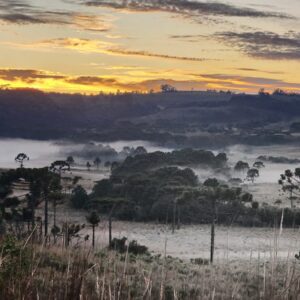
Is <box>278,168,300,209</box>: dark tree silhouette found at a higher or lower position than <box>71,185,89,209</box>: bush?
higher

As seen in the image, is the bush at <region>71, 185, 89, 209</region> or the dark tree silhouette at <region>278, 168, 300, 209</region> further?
the bush at <region>71, 185, 89, 209</region>

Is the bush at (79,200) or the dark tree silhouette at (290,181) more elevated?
the dark tree silhouette at (290,181)

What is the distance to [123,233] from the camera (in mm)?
54188

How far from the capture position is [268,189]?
96000 mm

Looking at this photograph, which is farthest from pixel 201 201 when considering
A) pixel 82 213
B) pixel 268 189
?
pixel 268 189

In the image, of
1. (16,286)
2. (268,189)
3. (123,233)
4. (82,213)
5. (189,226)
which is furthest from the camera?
(268,189)

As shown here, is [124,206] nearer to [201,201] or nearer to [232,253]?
[201,201]

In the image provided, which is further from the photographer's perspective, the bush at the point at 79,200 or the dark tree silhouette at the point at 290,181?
the bush at the point at 79,200

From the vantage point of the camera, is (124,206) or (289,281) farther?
(124,206)

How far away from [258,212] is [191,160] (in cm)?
4740

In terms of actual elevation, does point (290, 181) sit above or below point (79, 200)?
above

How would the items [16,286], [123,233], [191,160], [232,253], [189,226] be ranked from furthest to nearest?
1. [191,160]
2. [189,226]
3. [123,233]
4. [232,253]
5. [16,286]

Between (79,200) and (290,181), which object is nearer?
(290,181)

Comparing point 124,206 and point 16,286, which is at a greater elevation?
point 16,286
